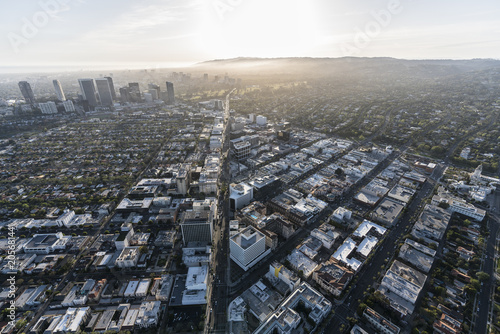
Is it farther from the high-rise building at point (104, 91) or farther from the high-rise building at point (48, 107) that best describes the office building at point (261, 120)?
the high-rise building at point (48, 107)

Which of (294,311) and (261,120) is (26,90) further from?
(294,311)

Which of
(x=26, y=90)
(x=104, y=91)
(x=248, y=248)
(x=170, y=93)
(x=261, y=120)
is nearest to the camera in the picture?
(x=248, y=248)

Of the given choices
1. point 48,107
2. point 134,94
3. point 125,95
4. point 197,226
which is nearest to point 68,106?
point 48,107

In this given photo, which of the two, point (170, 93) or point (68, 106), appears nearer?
point (68, 106)

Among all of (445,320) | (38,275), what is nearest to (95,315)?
(38,275)

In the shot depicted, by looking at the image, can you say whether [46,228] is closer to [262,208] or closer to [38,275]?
[38,275]

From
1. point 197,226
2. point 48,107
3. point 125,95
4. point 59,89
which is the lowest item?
point 48,107
